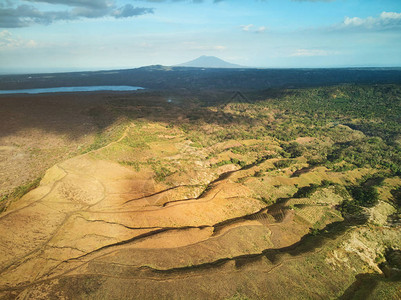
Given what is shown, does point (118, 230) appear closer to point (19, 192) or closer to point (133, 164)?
point (133, 164)

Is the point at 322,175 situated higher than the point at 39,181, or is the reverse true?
the point at 39,181

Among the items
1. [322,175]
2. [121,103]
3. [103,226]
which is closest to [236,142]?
[322,175]

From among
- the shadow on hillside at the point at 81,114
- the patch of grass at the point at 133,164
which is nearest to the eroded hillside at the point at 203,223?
the patch of grass at the point at 133,164

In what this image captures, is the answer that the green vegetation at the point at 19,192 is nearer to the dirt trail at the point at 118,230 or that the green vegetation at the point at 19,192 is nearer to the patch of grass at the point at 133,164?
the dirt trail at the point at 118,230

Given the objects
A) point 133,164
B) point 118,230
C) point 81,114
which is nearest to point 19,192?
point 133,164

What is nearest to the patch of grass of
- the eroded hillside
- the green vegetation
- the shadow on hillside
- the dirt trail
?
the eroded hillside

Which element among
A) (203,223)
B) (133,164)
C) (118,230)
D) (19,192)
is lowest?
(203,223)

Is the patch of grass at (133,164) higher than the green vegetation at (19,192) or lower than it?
higher

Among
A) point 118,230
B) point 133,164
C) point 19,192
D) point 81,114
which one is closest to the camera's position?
point 118,230

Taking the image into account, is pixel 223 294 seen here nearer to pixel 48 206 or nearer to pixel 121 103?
pixel 48 206

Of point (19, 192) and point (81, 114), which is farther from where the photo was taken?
point (81, 114)

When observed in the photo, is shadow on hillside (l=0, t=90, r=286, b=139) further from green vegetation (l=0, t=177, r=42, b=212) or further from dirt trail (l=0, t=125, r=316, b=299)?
dirt trail (l=0, t=125, r=316, b=299)
